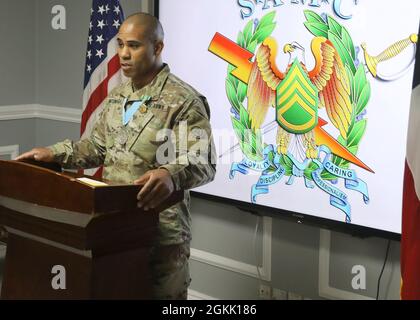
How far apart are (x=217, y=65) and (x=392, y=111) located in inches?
37.0

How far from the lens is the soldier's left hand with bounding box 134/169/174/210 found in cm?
181

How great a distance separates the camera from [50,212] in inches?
73.3

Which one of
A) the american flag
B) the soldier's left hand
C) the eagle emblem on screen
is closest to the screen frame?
the eagle emblem on screen

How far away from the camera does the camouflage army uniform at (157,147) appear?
2.15 meters

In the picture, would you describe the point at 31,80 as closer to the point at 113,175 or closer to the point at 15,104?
the point at 15,104

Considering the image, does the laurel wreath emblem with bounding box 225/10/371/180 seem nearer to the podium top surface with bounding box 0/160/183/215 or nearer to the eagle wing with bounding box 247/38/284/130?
the eagle wing with bounding box 247/38/284/130

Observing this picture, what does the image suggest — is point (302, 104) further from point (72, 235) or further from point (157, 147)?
point (72, 235)

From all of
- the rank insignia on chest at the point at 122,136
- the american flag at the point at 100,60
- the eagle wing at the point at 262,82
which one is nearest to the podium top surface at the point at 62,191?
the rank insignia on chest at the point at 122,136

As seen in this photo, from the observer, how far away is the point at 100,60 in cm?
345

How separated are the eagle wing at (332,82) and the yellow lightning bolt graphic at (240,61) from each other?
0.20 feet

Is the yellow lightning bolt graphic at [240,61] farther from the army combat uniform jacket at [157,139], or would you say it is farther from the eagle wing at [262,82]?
the army combat uniform jacket at [157,139]

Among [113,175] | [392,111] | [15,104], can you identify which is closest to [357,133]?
[392,111]

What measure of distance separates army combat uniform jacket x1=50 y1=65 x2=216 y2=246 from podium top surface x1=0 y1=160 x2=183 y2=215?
0.64ft

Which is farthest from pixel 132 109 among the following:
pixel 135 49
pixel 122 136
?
pixel 135 49
